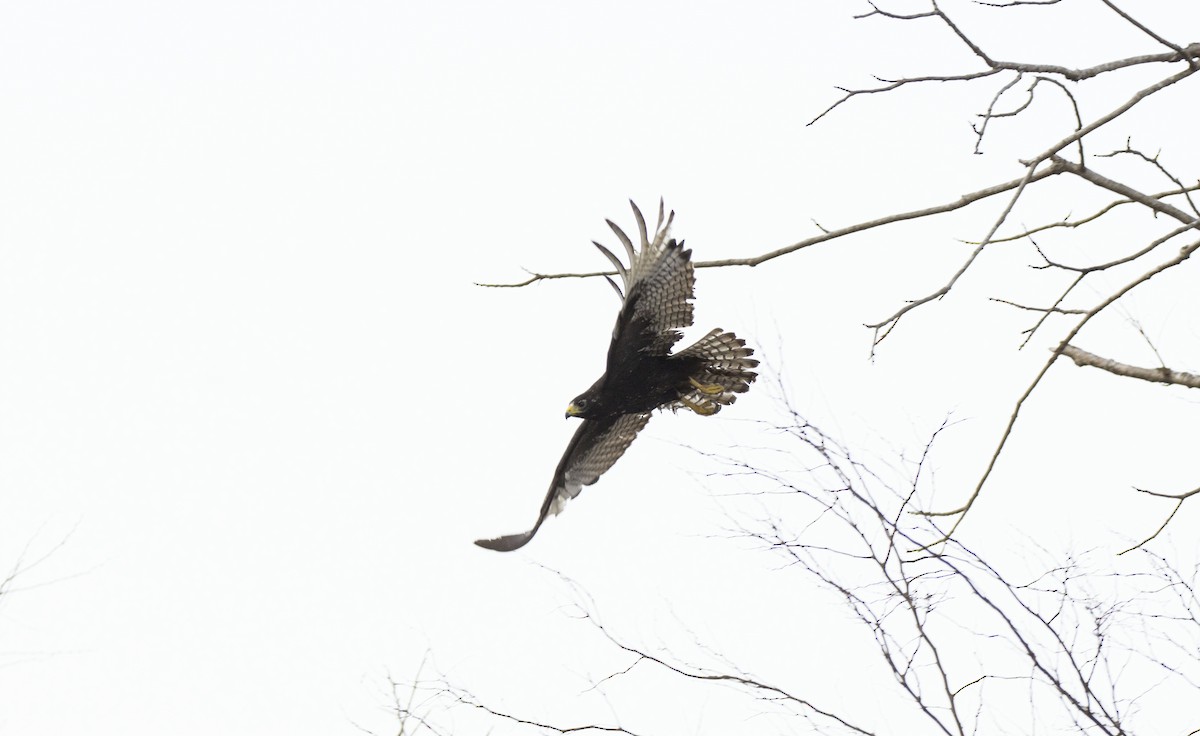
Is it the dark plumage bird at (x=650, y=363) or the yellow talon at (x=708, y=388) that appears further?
the yellow talon at (x=708, y=388)

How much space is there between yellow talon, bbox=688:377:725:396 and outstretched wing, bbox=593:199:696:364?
264 millimetres

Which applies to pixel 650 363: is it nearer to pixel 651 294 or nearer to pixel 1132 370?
pixel 651 294

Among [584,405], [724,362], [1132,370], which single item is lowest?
[1132,370]

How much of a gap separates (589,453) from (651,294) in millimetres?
1588

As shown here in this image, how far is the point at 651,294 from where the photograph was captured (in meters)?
Answer: 6.81

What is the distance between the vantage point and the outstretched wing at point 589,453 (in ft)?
25.9

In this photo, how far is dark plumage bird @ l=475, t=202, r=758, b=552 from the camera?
6715mm

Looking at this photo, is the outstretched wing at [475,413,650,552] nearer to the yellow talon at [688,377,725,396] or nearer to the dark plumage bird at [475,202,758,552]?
the dark plumage bird at [475,202,758,552]

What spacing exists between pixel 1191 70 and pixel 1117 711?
1930 mm

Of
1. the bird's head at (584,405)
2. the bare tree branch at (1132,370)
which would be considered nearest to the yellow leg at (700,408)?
the bird's head at (584,405)

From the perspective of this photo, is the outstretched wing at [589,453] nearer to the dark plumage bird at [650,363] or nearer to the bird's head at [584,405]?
the dark plumage bird at [650,363]

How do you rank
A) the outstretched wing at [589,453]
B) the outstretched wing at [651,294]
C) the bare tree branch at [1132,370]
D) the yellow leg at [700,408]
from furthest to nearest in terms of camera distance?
1. the outstretched wing at [589,453]
2. the yellow leg at [700,408]
3. the outstretched wing at [651,294]
4. the bare tree branch at [1132,370]

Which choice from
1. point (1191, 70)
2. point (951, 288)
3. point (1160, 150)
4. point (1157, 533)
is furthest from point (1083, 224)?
point (951, 288)

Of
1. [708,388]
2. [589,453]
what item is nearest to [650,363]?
[708,388]
